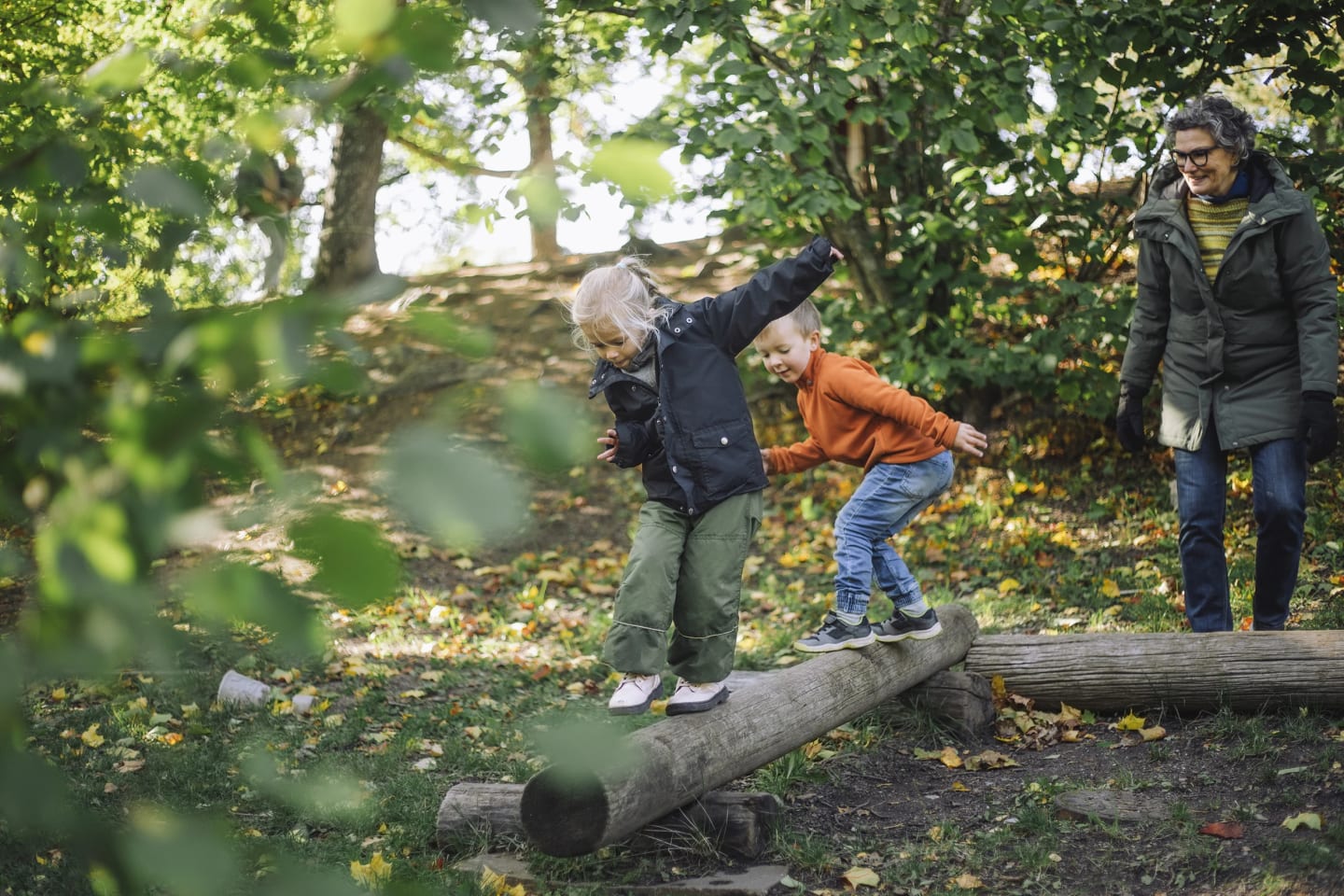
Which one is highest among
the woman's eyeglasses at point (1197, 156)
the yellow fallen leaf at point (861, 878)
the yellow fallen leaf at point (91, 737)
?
the woman's eyeglasses at point (1197, 156)

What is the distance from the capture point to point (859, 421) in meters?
4.61

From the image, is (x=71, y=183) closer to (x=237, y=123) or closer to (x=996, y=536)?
(x=237, y=123)

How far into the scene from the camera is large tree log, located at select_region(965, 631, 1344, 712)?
4.59m

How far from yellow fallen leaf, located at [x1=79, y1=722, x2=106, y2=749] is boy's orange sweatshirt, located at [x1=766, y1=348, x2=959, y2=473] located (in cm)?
337

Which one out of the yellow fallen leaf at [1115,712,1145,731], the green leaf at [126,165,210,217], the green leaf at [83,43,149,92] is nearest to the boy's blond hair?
the yellow fallen leaf at [1115,712,1145,731]

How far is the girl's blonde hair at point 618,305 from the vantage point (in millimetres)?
3869

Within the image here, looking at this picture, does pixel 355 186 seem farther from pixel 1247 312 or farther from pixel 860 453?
pixel 1247 312

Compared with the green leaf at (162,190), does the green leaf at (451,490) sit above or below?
below

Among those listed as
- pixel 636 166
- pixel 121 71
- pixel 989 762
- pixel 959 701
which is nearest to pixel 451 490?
pixel 636 166

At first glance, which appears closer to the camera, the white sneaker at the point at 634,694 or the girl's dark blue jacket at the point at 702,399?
the white sneaker at the point at 634,694

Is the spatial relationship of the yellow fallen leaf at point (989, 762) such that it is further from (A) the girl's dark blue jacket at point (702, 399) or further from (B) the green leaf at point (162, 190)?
(B) the green leaf at point (162, 190)

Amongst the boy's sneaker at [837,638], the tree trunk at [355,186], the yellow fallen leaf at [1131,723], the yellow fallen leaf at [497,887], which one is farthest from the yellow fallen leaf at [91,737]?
the tree trunk at [355,186]

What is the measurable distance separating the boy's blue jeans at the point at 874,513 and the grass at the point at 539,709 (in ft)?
2.67

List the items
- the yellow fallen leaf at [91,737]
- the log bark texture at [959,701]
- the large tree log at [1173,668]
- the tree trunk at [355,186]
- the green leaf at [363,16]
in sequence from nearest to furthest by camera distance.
A: the green leaf at [363,16] < the large tree log at [1173,668] < the log bark texture at [959,701] < the yellow fallen leaf at [91,737] < the tree trunk at [355,186]
